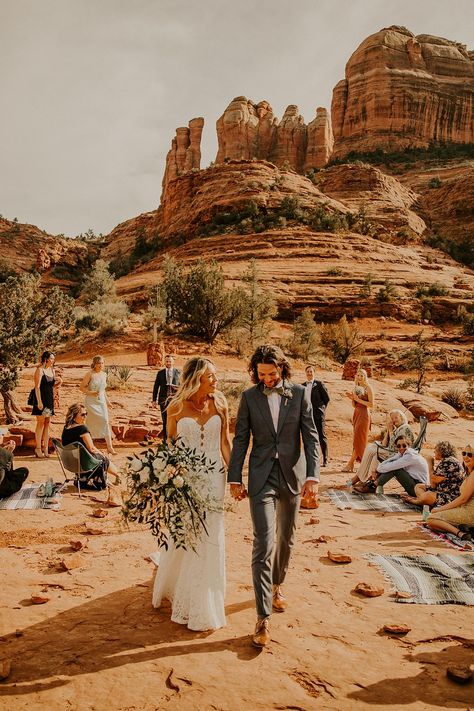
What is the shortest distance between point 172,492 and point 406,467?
525 cm

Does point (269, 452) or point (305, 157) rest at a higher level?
point (305, 157)

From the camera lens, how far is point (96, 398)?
901 cm

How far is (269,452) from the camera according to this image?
12.2 feet

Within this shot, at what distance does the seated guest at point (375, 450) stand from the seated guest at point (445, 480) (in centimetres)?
88

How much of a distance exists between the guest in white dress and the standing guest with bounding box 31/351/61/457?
75cm

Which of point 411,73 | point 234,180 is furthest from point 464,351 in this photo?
point 411,73

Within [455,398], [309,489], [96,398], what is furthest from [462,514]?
[455,398]

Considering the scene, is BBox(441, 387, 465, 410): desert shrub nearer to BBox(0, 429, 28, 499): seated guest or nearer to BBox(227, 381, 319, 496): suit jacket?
BBox(0, 429, 28, 499): seated guest

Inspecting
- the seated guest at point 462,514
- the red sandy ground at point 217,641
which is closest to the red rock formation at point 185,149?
the seated guest at point 462,514

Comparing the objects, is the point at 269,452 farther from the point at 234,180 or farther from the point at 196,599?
the point at 234,180

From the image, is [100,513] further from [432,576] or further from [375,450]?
[375,450]

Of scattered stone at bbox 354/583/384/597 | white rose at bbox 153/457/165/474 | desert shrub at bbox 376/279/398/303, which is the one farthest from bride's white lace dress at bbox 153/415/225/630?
desert shrub at bbox 376/279/398/303

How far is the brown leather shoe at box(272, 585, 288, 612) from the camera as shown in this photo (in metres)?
3.86

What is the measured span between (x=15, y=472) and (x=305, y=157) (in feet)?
293
